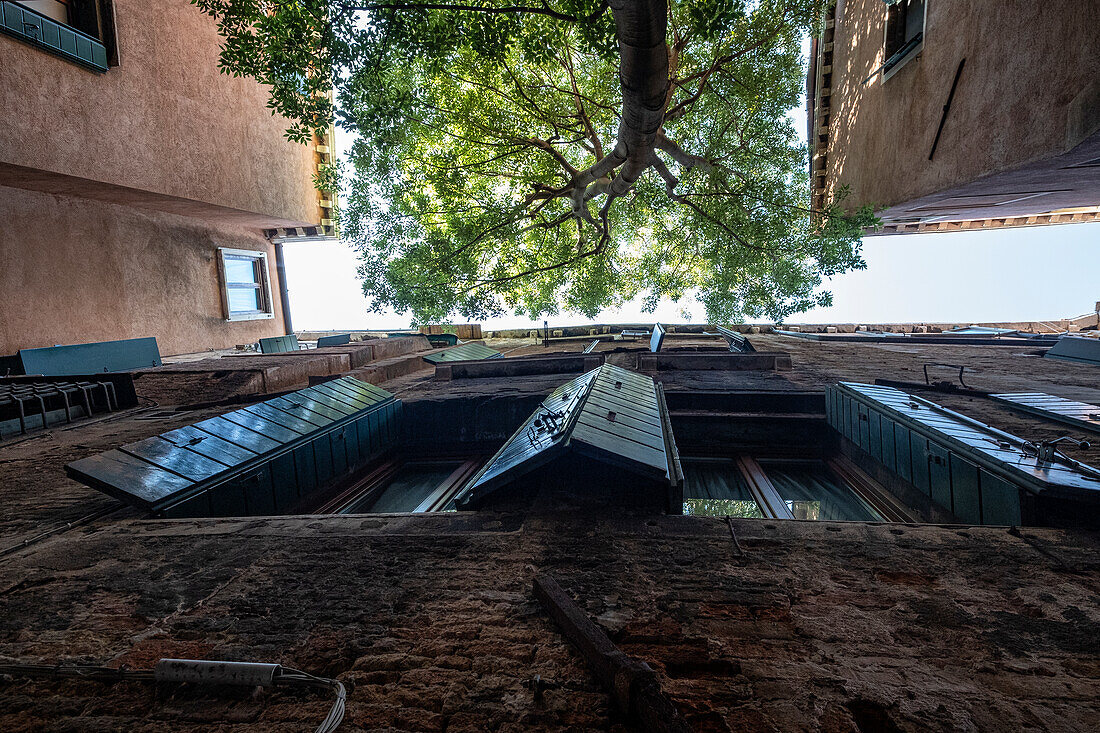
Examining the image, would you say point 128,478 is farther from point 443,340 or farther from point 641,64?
point 443,340

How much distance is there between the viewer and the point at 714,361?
1239 cm

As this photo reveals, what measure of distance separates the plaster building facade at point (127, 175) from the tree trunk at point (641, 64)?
1217cm

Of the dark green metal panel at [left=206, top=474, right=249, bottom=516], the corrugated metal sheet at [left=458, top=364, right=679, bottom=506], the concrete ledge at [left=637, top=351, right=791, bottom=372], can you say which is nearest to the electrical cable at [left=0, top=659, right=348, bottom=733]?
the corrugated metal sheet at [left=458, top=364, right=679, bottom=506]

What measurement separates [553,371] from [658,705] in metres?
10.9

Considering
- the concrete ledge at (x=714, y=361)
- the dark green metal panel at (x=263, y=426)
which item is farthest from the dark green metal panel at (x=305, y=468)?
the concrete ledge at (x=714, y=361)

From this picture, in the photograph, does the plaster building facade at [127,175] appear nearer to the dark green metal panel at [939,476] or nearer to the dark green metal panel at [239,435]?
the dark green metal panel at [239,435]

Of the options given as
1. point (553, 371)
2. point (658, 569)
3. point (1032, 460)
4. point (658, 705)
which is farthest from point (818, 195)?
point (658, 705)

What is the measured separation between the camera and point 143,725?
2.12 metres

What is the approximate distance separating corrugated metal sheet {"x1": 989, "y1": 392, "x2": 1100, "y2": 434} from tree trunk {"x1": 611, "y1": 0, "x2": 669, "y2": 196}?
6658 millimetres

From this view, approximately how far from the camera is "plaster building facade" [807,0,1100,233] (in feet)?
18.3

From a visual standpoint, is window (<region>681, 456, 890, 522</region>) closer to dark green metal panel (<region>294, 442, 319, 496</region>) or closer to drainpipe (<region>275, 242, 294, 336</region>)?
dark green metal panel (<region>294, 442, 319, 496</region>)

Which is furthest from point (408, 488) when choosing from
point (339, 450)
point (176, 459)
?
point (176, 459)

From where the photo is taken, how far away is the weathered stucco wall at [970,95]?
213 inches

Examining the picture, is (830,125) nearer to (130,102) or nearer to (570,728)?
(570,728)
